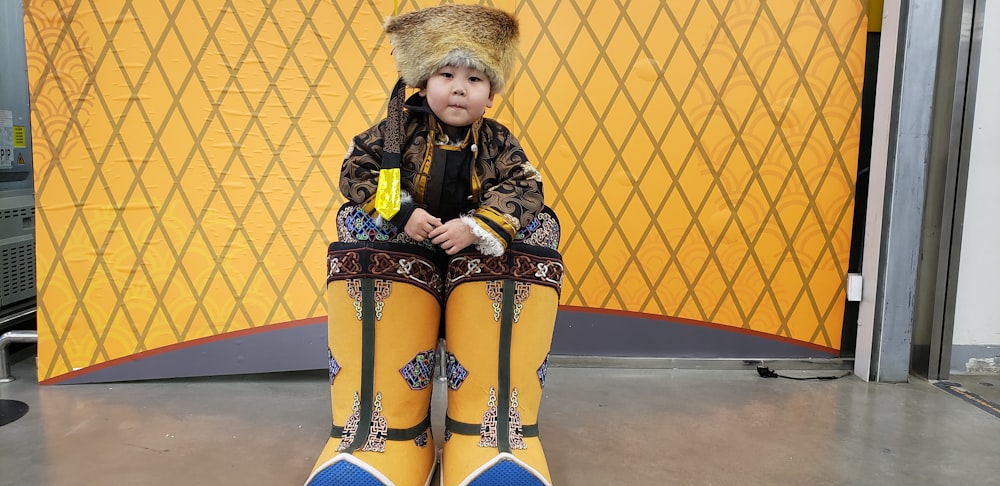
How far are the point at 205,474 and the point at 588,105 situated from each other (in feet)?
5.51

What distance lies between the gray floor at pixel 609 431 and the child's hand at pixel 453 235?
0.69m

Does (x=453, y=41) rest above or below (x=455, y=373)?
above

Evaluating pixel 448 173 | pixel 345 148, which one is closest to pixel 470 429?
pixel 448 173

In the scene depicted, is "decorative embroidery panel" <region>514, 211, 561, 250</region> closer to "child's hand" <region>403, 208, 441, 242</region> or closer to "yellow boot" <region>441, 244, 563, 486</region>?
"yellow boot" <region>441, 244, 563, 486</region>

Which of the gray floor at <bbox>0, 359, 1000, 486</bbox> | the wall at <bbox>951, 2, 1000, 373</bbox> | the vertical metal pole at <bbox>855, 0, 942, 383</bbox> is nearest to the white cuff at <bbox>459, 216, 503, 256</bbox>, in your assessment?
the gray floor at <bbox>0, 359, 1000, 486</bbox>

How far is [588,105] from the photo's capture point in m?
2.51

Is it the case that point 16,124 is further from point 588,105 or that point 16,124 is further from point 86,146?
point 588,105

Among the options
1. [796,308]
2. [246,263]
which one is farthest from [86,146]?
[796,308]

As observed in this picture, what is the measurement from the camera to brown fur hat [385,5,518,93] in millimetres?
1501

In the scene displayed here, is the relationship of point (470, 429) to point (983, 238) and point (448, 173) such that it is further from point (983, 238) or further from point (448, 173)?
point (983, 238)

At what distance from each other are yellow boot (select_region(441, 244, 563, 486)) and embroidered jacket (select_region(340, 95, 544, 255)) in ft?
0.31

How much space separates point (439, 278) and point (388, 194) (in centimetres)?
24

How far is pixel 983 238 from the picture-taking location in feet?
8.56

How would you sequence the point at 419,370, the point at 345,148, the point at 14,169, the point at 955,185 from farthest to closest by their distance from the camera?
the point at 14,169 < the point at 955,185 < the point at 345,148 < the point at 419,370
